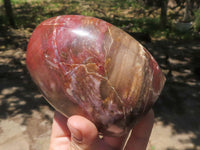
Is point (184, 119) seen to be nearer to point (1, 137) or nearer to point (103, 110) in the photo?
point (103, 110)

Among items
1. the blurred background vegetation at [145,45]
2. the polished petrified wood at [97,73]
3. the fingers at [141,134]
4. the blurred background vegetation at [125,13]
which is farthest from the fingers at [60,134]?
the blurred background vegetation at [125,13]

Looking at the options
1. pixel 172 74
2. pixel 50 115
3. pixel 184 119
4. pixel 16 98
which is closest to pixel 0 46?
pixel 16 98

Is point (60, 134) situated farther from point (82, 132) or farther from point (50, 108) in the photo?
point (50, 108)

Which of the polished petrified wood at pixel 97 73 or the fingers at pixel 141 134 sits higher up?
the polished petrified wood at pixel 97 73

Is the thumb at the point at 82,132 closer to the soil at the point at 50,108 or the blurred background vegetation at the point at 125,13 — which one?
the soil at the point at 50,108

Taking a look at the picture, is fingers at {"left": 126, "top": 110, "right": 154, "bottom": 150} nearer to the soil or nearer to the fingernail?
the fingernail

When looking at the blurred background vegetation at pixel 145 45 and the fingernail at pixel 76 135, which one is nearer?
the fingernail at pixel 76 135
